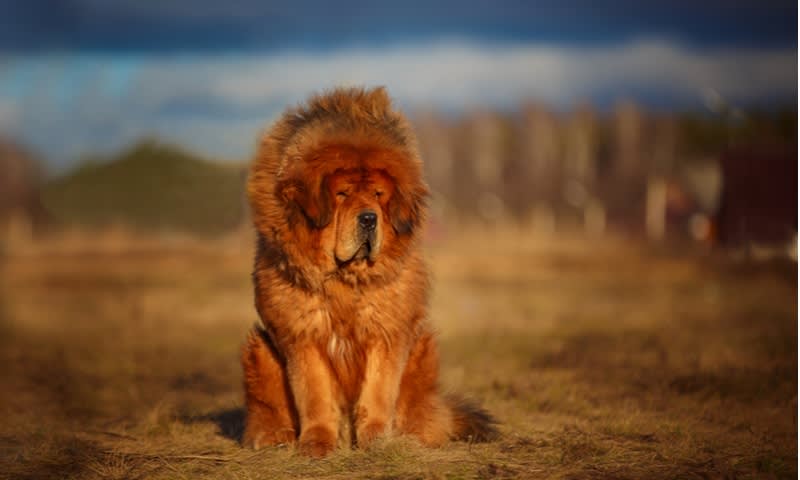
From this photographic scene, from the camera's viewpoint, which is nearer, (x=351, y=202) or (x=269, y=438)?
(x=351, y=202)

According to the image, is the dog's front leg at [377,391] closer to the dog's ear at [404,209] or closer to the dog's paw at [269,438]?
the dog's paw at [269,438]

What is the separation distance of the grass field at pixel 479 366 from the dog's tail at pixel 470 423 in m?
0.15

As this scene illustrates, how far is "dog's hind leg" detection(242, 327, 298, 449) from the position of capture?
657 cm

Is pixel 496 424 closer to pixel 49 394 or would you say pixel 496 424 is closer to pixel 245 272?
pixel 49 394

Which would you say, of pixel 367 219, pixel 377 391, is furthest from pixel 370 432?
pixel 367 219

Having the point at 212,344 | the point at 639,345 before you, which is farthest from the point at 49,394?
the point at 639,345

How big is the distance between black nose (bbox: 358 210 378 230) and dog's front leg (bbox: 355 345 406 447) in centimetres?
87

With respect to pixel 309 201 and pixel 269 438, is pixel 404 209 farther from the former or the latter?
pixel 269 438

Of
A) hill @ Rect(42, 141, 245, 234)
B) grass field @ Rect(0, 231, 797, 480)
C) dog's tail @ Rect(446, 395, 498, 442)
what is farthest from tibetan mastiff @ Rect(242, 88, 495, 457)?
hill @ Rect(42, 141, 245, 234)

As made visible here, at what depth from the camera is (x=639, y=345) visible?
42.4ft

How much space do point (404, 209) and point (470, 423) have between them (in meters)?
1.75

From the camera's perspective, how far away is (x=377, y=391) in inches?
246

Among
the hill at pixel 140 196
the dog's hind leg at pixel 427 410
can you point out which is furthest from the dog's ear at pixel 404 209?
the hill at pixel 140 196

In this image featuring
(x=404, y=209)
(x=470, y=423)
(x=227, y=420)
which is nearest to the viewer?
(x=404, y=209)
